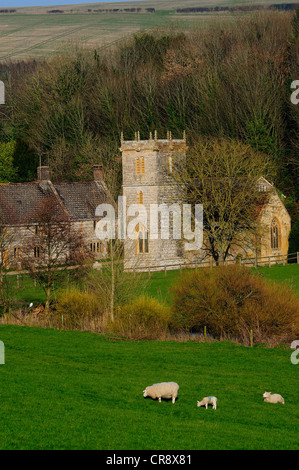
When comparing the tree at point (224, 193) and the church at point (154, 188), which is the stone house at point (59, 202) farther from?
the tree at point (224, 193)

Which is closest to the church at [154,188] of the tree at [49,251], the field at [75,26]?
the tree at [49,251]

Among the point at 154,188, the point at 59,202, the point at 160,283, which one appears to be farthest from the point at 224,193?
the point at 59,202

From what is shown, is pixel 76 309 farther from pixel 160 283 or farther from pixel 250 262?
pixel 250 262

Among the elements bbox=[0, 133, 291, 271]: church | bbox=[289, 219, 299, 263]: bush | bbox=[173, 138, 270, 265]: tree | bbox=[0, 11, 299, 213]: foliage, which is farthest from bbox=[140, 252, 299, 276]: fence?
bbox=[0, 11, 299, 213]: foliage

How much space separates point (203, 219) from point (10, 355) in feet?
85.2

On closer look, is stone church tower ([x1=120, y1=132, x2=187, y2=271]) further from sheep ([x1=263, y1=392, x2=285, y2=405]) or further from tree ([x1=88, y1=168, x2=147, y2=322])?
sheep ([x1=263, y1=392, x2=285, y2=405])

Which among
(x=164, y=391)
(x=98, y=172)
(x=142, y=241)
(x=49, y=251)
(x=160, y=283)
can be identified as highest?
(x=98, y=172)

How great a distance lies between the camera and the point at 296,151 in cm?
6225

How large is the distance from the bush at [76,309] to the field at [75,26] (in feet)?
237

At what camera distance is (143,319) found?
109 ft

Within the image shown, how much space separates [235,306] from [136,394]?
11922 millimetres

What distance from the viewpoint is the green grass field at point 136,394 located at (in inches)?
646

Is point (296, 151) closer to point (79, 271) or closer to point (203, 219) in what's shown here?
point (203, 219)

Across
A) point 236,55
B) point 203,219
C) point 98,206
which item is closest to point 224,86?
point 236,55
